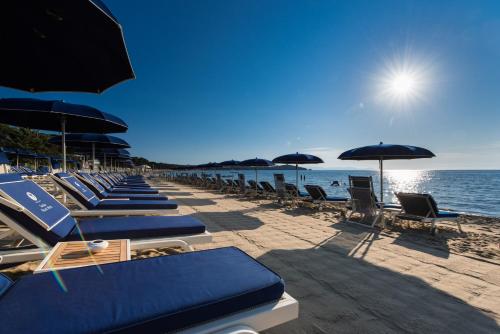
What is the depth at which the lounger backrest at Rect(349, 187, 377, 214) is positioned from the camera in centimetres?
564

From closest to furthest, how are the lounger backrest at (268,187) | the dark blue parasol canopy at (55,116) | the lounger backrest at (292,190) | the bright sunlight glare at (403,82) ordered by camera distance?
the dark blue parasol canopy at (55,116)
the lounger backrest at (292,190)
the bright sunlight glare at (403,82)
the lounger backrest at (268,187)

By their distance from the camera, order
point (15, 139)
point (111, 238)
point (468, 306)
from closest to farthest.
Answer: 1. point (468, 306)
2. point (111, 238)
3. point (15, 139)

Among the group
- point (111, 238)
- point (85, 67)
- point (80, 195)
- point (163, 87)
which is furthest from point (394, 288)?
point (163, 87)

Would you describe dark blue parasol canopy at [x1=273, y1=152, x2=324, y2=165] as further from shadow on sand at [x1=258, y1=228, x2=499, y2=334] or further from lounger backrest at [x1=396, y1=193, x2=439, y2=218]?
shadow on sand at [x1=258, y1=228, x2=499, y2=334]

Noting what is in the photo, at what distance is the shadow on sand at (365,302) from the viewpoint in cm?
190

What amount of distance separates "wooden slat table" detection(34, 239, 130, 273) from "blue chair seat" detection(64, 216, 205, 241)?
305 millimetres

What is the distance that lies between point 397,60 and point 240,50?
8.65 m

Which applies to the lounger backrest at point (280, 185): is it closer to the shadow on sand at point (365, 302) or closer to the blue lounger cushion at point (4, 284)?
the shadow on sand at point (365, 302)

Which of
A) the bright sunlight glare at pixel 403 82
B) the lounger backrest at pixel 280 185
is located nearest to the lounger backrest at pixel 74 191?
the lounger backrest at pixel 280 185

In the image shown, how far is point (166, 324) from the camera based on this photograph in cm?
108

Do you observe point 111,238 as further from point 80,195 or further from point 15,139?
point 15,139

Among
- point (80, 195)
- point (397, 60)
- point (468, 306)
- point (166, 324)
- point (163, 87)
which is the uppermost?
point (163, 87)

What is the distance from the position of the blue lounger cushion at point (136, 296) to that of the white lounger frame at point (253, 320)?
28 mm

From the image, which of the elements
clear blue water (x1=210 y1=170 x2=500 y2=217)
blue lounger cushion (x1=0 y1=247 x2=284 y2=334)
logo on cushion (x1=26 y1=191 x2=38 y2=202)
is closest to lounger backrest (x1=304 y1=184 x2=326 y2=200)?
blue lounger cushion (x1=0 y1=247 x2=284 y2=334)
